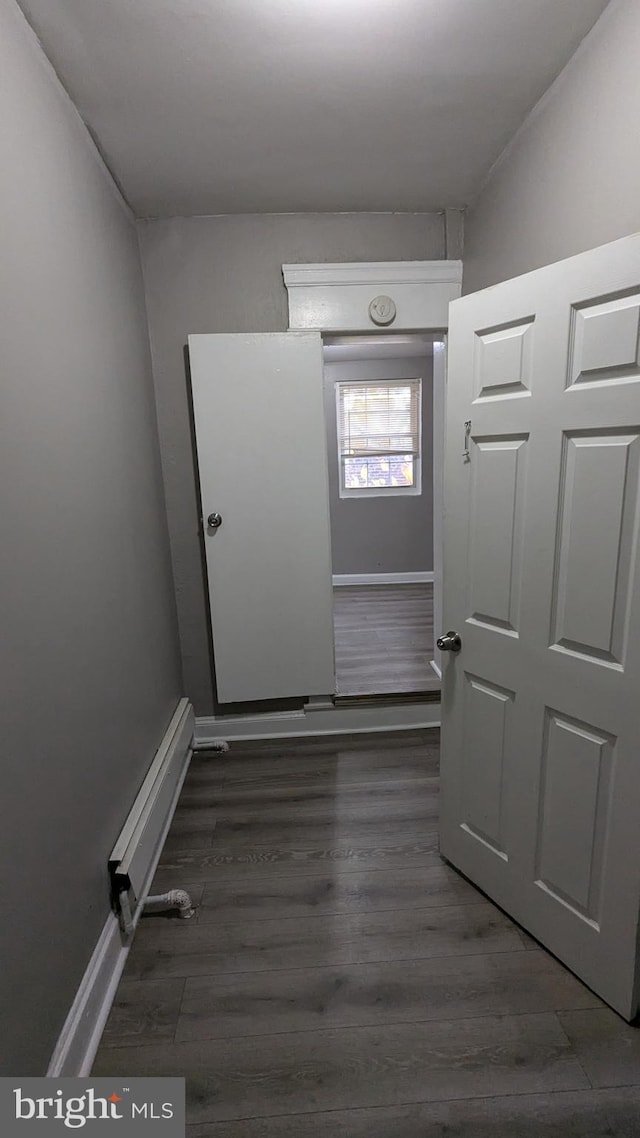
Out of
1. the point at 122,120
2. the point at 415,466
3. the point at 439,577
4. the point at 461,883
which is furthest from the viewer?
the point at 415,466

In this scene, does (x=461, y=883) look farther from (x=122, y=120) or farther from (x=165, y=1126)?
(x=122, y=120)

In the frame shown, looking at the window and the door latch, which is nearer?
the door latch

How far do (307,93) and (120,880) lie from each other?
92.9 inches

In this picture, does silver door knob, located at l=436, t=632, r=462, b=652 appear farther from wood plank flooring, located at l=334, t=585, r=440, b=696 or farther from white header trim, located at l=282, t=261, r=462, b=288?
white header trim, located at l=282, t=261, r=462, b=288

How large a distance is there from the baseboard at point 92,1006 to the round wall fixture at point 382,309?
2.31m

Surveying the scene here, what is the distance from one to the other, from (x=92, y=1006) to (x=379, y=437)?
503 centimetres

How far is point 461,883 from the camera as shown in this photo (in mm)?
1785

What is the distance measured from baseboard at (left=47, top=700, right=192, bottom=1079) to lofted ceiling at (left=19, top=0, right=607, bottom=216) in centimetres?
217

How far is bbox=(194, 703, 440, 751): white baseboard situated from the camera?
108 inches

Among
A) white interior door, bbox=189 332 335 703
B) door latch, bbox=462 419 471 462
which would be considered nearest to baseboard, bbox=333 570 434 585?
white interior door, bbox=189 332 335 703

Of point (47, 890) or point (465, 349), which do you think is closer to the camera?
point (47, 890)

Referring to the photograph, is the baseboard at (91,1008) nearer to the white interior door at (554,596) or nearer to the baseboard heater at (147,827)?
the baseboard heater at (147,827)

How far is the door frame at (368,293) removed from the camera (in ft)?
7.63

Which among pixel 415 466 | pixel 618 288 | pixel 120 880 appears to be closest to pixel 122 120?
pixel 618 288
